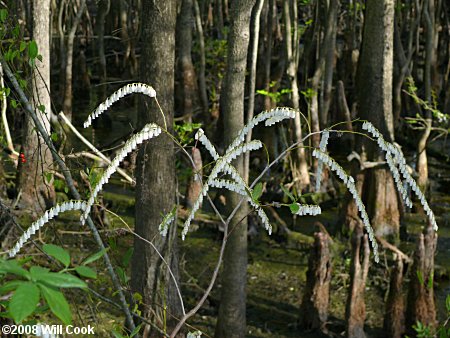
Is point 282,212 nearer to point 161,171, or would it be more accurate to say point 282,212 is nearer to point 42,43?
point 42,43

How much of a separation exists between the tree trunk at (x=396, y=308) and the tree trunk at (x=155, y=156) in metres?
1.95

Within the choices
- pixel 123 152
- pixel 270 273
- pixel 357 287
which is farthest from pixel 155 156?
pixel 270 273

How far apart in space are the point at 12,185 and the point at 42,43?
5.58 ft

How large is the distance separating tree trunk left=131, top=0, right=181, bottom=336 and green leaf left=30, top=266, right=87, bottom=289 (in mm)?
Result: 3056

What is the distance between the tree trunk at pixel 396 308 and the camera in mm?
6455

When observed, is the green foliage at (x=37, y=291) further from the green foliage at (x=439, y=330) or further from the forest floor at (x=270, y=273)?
the forest floor at (x=270, y=273)

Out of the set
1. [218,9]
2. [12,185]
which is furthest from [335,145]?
[12,185]

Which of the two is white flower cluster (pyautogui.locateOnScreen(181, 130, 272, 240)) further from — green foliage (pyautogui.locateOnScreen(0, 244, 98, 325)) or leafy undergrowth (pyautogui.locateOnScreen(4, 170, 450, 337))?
leafy undergrowth (pyautogui.locateOnScreen(4, 170, 450, 337))

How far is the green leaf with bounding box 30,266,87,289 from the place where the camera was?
1571 millimetres

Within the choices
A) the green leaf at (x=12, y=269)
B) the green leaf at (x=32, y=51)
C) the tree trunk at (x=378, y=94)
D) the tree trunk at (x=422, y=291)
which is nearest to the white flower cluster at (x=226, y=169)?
the green leaf at (x=32, y=51)

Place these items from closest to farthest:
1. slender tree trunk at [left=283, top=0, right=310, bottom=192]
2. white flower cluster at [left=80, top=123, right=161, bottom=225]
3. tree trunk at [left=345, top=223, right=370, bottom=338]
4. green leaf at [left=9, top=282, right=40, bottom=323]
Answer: green leaf at [left=9, top=282, right=40, bottom=323]
white flower cluster at [left=80, top=123, right=161, bottom=225]
tree trunk at [left=345, top=223, right=370, bottom=338]
slender tree trunk at [left=283, top=0, right=310, bottom=192]

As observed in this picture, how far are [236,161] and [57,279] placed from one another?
12.9 ft

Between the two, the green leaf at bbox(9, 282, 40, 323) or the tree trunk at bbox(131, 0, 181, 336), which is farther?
the tree trunk at bbox(131, 0, 181, 336)

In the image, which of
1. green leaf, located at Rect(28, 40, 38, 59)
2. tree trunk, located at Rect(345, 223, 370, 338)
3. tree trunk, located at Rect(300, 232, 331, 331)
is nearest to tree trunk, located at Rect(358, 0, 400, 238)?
tree trunk, located at Rect(300, 232, 331, 331)
